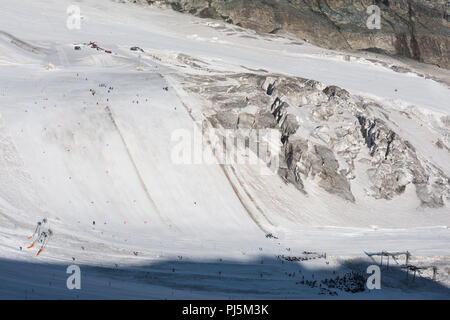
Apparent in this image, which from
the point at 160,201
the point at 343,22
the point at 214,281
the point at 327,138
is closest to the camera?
the point at 214,281

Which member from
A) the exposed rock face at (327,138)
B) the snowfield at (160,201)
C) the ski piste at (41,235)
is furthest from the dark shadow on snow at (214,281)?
the exposed rock face at (327,138)

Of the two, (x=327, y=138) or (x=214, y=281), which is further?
(x=327, y=138)

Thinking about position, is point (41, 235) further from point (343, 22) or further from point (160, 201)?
point (343, 22)

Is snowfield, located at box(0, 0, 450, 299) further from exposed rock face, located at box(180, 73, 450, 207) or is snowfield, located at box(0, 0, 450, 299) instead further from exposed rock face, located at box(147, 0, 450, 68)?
exposed rock face, located at box(147, 0, 450, 68)

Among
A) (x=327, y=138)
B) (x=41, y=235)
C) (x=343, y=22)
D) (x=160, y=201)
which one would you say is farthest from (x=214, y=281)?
(x=343, y=22)

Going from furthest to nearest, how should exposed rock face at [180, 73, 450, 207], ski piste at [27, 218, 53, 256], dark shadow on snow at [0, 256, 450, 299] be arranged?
exposed rock face at [180, 73, 450, 207] → ski piste at [27, 218, 53, 256] → dark shadow on snow at [0, 256, 450, 299]

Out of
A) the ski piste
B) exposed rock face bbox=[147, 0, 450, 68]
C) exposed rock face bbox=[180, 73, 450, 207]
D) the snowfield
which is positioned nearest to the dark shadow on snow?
the snowfield
